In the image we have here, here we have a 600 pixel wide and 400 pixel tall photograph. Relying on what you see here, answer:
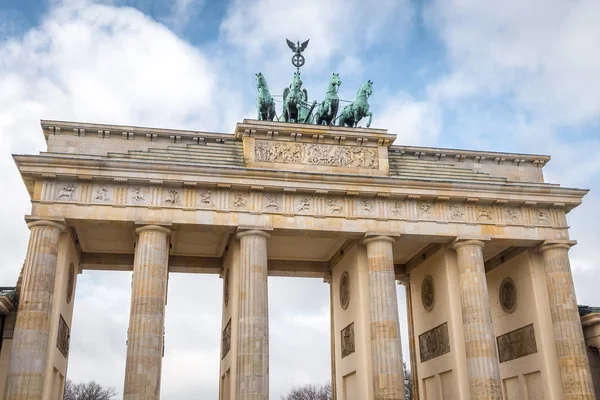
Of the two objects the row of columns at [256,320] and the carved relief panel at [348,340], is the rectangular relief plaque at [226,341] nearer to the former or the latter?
the row of columns at [256,320]

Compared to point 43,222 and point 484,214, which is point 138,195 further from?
point 484,214

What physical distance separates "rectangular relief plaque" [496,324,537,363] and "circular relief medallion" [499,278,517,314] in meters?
1.21

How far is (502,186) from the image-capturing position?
28.1 meters

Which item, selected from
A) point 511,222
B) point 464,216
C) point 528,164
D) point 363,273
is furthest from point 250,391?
point 528,164

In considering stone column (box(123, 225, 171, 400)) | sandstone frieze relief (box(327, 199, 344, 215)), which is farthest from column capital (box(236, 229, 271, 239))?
sandstone frieze relief (box(327, 199, 344, 215))

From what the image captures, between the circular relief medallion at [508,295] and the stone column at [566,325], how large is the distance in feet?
8.06

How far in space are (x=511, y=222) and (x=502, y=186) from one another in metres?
1.76

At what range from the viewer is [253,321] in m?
24.6

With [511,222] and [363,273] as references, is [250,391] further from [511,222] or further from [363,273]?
[511,222]

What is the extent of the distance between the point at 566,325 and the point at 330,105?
14.7 meters

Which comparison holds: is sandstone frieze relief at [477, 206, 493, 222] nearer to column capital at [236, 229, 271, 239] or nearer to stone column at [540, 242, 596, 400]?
stone column at [540, 242, 596, 400]

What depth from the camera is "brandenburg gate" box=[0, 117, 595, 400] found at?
24.2 meters

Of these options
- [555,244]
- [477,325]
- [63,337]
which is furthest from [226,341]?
[555,244]

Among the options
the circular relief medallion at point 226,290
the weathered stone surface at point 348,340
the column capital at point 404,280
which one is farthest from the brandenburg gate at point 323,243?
the column capital at point 404,280
